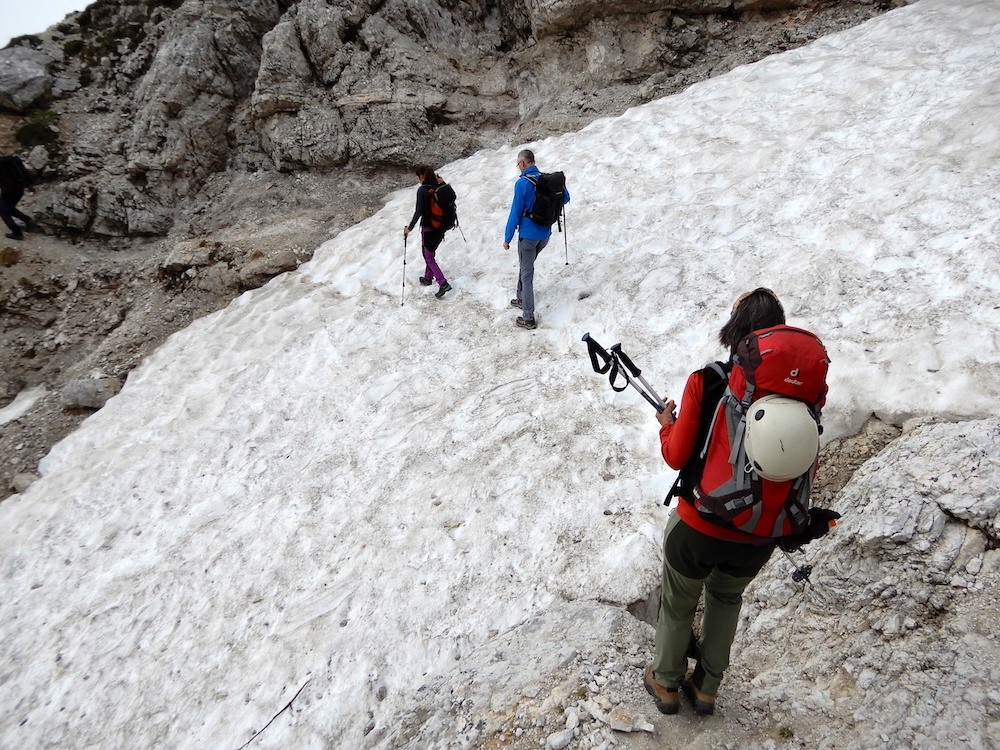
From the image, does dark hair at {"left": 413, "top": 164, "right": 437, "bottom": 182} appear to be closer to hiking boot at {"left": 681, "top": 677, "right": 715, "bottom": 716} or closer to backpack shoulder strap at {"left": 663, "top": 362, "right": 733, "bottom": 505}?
backpack shoulder strap at {"left": 663, "top": 362, "right": 733, "bottom": 505}

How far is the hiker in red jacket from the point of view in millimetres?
3355

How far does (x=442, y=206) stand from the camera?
10336mm

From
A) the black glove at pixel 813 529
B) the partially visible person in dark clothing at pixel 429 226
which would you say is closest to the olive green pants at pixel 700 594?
the black glove at pixel 813 529

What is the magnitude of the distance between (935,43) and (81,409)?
708 inches

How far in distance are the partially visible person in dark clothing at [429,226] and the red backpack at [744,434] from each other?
7.99m

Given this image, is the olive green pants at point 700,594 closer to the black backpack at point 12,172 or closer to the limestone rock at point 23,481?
the limestone rock at point 23,481

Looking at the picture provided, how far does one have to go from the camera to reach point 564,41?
16.5 metres

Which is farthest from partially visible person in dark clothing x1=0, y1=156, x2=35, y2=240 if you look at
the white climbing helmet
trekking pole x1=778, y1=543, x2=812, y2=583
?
trekking pole x1=778, y1=543, x2=812, y2=583

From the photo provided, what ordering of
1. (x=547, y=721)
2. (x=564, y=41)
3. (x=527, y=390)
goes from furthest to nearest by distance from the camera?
(x=564, y=41) → (x=527, y=390) → (x=547, y=721)

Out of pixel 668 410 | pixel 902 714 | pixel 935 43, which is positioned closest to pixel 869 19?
pixel 935 43

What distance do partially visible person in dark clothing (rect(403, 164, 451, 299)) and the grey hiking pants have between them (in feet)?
6.63

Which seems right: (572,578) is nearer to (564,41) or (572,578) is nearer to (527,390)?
(527,390)

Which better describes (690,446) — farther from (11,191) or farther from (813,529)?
(11,191)

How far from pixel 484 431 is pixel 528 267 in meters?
2.93
